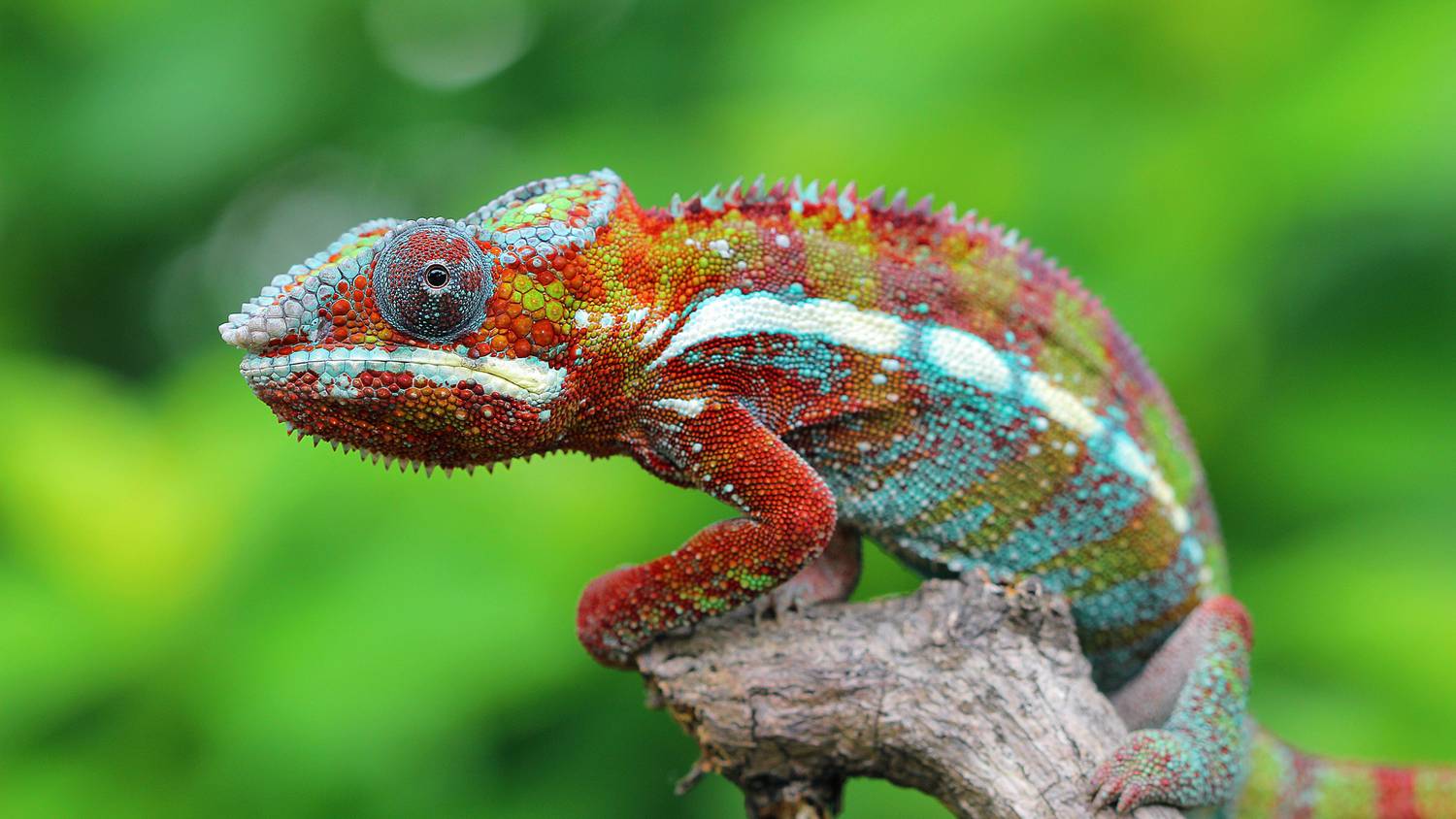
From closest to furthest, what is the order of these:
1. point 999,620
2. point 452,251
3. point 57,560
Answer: point 452,251
point 999,620
point 57,560

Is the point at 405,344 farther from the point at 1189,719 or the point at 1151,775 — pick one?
the point at 1189,719

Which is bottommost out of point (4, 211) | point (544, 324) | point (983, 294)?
point (544, 324)

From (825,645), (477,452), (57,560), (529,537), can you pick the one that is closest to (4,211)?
(57,560)

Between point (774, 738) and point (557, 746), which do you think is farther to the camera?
point (557, 746)

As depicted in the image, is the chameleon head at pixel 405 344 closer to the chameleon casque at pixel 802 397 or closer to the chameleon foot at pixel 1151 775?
the chameleon casque at pixel 802 397

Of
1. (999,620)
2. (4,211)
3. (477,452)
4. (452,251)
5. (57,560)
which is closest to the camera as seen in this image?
(452,251)

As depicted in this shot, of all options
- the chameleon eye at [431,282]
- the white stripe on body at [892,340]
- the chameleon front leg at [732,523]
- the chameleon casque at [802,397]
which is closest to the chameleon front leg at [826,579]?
the chameleon casque at [802,397]

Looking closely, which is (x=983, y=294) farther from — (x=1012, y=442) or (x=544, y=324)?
(x=544, y=324)
